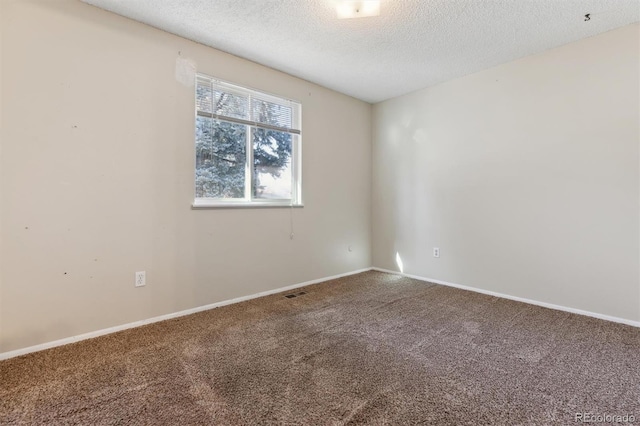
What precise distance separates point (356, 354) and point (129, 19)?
9.79ft

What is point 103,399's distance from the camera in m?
1.46

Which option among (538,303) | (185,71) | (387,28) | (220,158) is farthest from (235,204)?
(538,303)

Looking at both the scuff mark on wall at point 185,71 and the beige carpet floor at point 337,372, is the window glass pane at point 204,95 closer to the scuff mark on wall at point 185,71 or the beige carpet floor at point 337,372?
the scuff mark on wall at point 185,71

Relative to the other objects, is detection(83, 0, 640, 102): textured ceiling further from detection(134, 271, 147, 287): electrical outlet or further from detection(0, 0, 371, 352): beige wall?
detection(134, 271, 147, 287): electrical outlet

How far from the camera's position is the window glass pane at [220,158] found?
8.96 ft

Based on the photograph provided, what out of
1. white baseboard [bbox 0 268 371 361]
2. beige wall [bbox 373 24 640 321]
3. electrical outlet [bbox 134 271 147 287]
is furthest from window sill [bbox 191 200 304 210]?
beige wall [bbox 373 24 640 321]

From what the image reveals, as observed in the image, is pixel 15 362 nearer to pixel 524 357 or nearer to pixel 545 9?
pixel 524 357

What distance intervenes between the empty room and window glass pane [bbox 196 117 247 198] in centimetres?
3

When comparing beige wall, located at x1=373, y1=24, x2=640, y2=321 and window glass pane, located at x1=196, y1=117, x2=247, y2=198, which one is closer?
beige wall, located at x1=373, y1=24, x2=640, y2=321

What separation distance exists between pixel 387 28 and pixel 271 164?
1.68 m

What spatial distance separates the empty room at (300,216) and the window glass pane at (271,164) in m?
0.03

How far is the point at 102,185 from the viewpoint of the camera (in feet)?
7.25

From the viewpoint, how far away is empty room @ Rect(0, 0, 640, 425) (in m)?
1.60

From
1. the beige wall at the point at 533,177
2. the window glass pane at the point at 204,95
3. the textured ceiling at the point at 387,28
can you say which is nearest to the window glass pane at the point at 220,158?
the window glass pane at the point at 204,95
